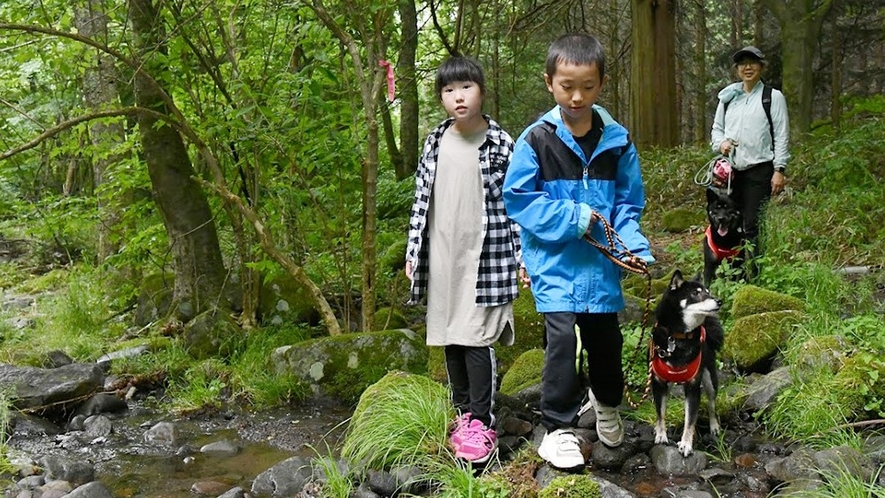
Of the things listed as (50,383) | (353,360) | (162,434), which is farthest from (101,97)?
(353,360)

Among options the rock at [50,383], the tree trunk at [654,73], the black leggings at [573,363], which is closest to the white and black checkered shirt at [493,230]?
the black leggings at [573,363]

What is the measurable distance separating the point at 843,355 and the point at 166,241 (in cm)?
640

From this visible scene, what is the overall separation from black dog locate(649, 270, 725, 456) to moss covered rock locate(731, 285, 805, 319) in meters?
1.71

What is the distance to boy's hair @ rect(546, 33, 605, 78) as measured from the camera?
320 centimetres

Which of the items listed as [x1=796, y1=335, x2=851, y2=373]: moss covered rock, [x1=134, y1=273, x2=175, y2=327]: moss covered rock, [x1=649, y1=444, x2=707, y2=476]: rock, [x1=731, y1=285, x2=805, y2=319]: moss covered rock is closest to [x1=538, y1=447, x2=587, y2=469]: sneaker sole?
[x1=649, y1=444, x2=707, y2=476]: rock

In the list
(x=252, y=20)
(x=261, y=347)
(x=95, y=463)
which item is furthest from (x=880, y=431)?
(x=252, y=20)

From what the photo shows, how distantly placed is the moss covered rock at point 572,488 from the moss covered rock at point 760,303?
2.53 metres

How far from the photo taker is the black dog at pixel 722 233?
598cm

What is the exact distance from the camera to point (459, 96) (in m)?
3.68

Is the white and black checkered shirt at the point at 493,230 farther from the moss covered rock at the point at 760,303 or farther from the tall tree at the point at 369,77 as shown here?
the moss covered rock at the point at 760,303

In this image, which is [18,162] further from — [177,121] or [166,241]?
[177,121]

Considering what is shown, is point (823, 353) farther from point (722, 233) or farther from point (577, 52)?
point (577, 52)

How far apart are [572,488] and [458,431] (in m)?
0.71

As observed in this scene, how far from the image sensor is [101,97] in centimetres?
934
